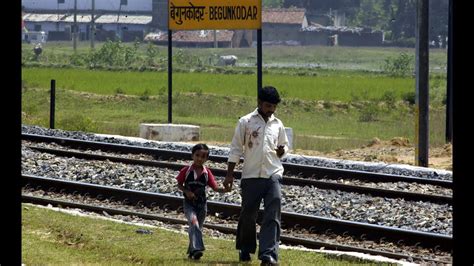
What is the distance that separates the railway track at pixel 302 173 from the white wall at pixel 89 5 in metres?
94.1

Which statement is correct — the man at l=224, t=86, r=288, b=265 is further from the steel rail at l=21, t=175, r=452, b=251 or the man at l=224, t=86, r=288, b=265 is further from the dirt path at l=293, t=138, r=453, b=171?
the dirt path at l=293, t=138, r=453, b=171

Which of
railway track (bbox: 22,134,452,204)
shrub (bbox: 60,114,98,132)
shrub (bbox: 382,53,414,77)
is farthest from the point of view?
shrub (bbox: 382,53,414,77)

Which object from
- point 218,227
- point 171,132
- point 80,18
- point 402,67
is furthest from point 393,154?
point 80,18

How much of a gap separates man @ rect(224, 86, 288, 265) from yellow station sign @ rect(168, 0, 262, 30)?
16.8 m

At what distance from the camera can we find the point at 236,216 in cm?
1548

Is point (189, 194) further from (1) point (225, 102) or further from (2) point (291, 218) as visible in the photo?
(1) point (225, 102)

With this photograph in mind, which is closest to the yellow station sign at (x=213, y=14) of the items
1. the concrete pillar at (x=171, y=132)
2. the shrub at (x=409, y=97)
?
the concrete pillar at (x=171, y=132)

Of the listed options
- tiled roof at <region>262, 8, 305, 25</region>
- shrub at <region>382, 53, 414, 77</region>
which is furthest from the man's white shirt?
tiled roof at <region>262, 8, 305, 25</region>

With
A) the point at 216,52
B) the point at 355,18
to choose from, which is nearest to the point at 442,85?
the point at 216,52

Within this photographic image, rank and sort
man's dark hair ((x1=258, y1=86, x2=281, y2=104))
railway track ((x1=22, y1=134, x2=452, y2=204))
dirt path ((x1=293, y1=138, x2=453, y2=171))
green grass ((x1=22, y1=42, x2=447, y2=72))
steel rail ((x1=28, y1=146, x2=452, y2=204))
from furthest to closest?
green grass ((x1=22, y1=42, x2=447, y2=72)) < dirt path ((x1=293, y1=138, x2=453, y2=171)) < railway track ((x1=22, y1=134, x2=452, y2=204)) < steel rail ((x1=28, y1=146, x2=452, y2=204)) < man's dark hair ((x1=258, y1=86, x2=281, y2=104))

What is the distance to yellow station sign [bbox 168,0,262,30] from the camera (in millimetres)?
27875

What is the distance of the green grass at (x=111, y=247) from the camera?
11.5m
